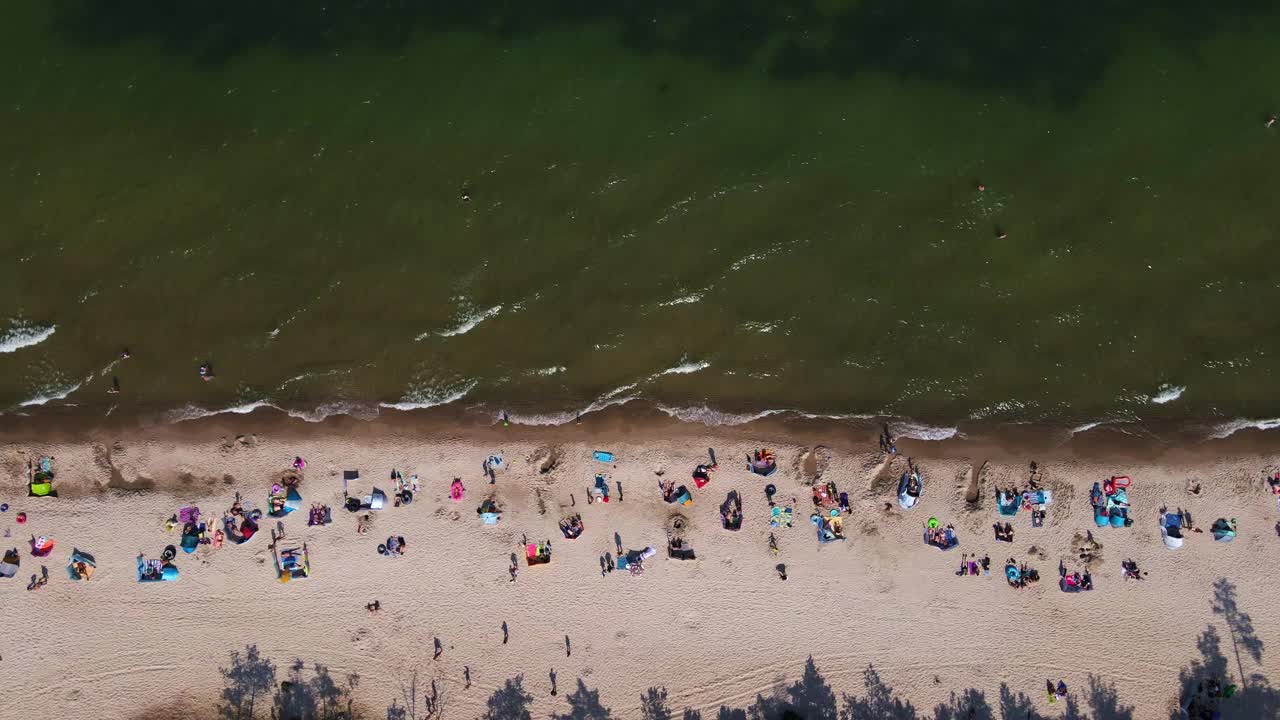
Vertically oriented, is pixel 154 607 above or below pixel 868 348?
below

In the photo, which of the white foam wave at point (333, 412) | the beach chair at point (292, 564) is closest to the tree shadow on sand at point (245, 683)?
the beach chair at point (292, 564)

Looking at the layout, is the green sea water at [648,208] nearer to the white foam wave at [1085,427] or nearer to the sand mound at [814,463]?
the white foam wave at [1085,427]

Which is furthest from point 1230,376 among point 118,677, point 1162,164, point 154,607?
point 118,677

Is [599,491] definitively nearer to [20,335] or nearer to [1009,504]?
[1009,504]

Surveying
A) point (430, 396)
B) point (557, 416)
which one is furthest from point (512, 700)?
point (430, 396)

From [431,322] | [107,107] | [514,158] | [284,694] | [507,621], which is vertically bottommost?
[284,694]

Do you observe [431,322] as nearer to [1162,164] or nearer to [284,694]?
[284,694]
